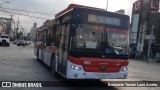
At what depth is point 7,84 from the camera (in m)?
11.6

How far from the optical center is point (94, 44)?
11727 mm

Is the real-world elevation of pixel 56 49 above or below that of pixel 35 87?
above

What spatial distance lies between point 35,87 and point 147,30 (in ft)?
211

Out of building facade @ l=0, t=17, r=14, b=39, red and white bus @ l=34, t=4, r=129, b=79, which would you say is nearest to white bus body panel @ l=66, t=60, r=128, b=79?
red and white bus @ l=34, t=4, r=129, b=79

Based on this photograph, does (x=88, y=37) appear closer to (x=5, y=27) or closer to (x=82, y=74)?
(x=82, y=74)

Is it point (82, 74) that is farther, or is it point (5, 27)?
point (5, 27)

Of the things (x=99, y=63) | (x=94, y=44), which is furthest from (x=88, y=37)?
(x=99, y=63)

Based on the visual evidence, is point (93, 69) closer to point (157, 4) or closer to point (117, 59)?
point (117, 59)

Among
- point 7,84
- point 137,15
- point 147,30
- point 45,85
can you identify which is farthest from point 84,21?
point 137,15

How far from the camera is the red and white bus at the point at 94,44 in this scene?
11547mm

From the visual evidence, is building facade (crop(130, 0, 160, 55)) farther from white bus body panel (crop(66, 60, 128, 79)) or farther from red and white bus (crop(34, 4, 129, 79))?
white bus body panel (crop(66, 60, 128, 79))

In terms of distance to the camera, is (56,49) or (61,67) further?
(56,49)

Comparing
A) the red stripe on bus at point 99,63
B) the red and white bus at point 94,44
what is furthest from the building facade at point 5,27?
the red stripe on bus at point 99,63

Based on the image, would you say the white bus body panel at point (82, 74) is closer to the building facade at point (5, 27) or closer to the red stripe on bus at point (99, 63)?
the red stripe on bus at point (99, 63)
